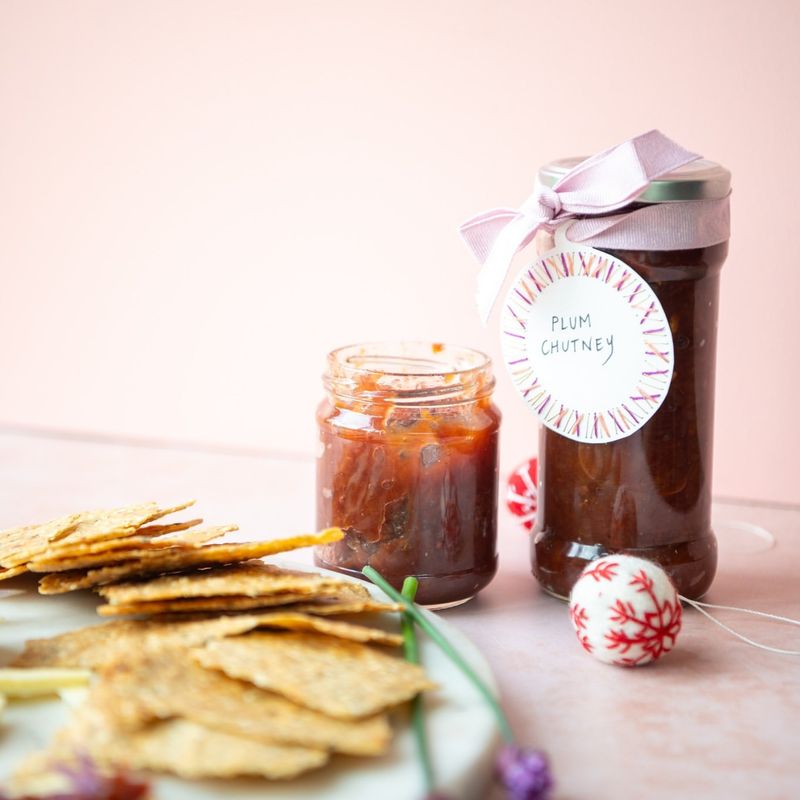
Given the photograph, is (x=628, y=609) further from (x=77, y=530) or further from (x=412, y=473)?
(x=77, y=530)

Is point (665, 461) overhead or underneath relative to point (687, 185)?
underneath

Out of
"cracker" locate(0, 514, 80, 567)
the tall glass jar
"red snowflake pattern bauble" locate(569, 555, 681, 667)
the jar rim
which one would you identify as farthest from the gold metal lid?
"cracker" locate(0, 514, 80, 567)

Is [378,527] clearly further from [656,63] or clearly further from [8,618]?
[656,63]

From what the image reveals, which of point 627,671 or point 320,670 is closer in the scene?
point 320,670

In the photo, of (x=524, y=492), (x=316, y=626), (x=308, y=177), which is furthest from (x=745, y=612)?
(x=308, y=177)

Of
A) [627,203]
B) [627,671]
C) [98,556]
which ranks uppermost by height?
[627,203]

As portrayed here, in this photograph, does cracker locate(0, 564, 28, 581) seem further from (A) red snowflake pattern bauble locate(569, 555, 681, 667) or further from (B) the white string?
(B) the white string
